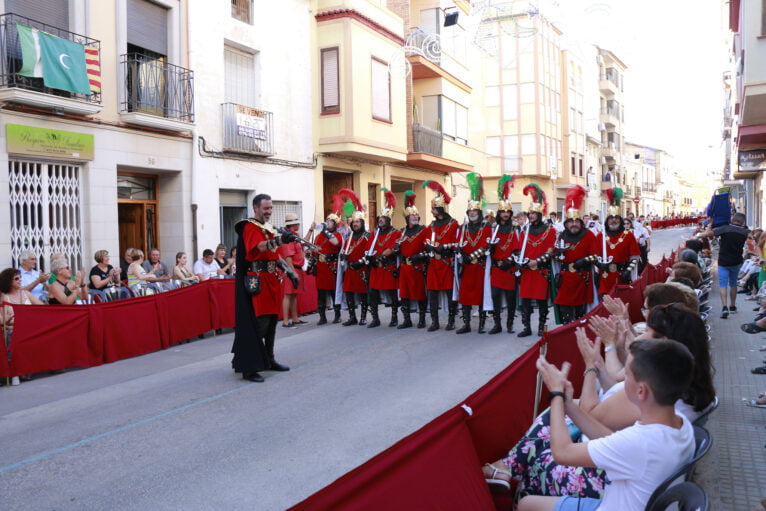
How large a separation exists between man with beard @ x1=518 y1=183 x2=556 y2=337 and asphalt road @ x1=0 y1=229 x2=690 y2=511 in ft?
1.98

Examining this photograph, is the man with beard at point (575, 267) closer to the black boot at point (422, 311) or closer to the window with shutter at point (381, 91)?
the black boot at point (422, 311)

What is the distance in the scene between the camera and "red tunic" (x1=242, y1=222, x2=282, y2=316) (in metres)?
7.73

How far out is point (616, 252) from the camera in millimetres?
10109

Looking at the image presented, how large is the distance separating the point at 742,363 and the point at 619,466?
262 inches

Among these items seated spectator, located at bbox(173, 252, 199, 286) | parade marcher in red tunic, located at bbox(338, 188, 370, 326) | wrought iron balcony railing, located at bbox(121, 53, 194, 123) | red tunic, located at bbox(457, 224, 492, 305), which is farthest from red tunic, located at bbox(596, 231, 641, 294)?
wrought iron balcony railing, located at bbox(121, 53, 194, 123)

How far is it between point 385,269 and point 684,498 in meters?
8.95

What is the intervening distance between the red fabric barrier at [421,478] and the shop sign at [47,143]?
1123 centimetres

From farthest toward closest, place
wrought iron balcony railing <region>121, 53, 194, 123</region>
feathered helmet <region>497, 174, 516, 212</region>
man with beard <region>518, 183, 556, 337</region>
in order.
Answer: wrought iron balcony railing <region>121, 53, 194, 123</region> < feathered helmet <region>497, 174, 516, 212</region> < man with beard <region>518, 183, 556, 337</region>

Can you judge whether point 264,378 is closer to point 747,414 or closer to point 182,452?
point 182,452

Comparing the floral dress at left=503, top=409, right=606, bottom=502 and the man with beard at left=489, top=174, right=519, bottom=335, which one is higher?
the man with beard at left=489, top=174, right=519, bottom=335

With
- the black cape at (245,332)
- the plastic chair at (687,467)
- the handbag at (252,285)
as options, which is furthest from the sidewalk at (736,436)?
the handbag at (252,285)

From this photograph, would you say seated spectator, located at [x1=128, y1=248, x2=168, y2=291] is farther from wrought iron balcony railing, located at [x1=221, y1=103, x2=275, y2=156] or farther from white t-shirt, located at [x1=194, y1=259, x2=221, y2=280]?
wrought iron balcony railing, located at [x1=221, y1=103, x2=275, y2=156]

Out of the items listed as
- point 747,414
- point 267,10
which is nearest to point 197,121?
point 267,10

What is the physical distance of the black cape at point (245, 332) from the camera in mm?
7754
